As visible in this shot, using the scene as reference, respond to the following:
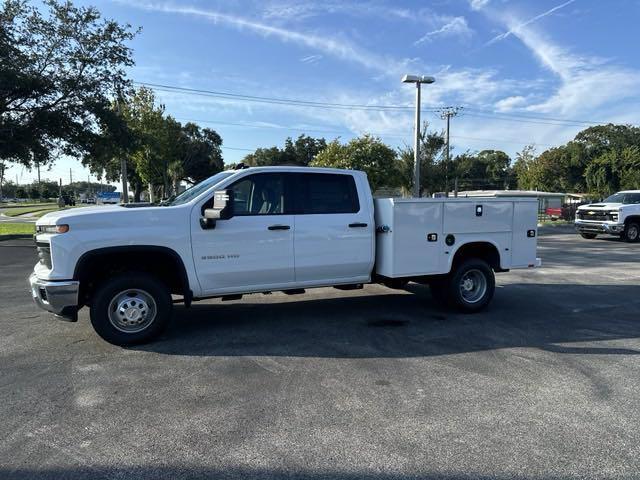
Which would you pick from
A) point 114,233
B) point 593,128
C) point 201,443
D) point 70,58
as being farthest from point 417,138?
point 593,128

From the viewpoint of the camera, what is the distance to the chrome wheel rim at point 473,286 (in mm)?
7230

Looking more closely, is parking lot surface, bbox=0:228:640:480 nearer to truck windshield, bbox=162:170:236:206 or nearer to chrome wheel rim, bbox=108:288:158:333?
chrome wheel rim, bbox=108:288:158:333

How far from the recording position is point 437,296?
7.36 metres

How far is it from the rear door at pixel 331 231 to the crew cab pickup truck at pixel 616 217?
16151mm

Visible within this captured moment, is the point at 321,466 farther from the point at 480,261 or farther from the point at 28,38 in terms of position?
the point at 28,38

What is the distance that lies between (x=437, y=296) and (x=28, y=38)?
20347 mm

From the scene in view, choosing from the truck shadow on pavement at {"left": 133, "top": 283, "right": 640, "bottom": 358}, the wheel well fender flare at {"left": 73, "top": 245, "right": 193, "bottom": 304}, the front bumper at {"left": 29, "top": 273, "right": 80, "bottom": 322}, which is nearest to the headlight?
the wheel well fender flare at {"left": 73, "top": 245, "right": 193, "bottom": 304}

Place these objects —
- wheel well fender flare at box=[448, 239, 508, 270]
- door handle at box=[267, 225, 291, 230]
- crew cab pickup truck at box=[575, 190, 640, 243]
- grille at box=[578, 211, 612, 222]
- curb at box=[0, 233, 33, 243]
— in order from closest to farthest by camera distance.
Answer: door handle at box=[267, 225, 291, 230], wheel well fender flare at box=[448, 239, 508, 270], crew cab pickup truck at box=[575, 190, 640, 243], grille at box=[578, 211, 612, 222], curb at box=[0, 233, 33, 243]

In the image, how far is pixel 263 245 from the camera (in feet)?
19.4

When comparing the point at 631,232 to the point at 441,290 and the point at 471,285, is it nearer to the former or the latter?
the point at 471,285

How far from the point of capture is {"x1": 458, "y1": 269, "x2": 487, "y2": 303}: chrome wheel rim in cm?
723

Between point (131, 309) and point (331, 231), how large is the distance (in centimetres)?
262

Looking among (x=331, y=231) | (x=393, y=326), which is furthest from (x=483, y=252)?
(x=331, y=231)

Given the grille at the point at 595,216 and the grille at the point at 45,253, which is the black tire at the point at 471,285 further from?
the grille at the point at 595,216
